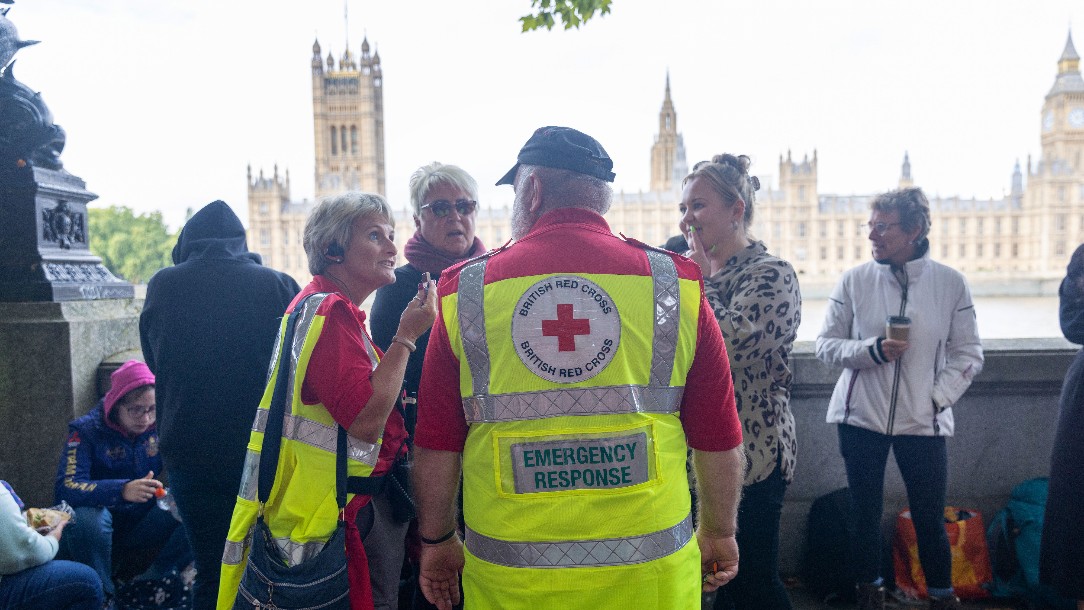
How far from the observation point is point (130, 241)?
53.2m

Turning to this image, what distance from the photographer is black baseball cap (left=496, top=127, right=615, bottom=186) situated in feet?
5.06

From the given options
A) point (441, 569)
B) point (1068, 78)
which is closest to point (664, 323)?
point (441, 569)

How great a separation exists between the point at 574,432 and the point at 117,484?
2.12m

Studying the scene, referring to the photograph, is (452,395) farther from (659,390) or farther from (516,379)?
(659,390)

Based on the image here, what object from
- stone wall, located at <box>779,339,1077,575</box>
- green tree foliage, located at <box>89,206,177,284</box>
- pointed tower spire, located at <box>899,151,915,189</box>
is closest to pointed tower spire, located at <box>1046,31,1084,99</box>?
pointed tower spire, located at <box>899,151,915,189</box>

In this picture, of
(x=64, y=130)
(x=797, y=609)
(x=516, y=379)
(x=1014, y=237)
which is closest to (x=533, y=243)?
(x=516, y=379)

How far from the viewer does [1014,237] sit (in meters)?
75.4

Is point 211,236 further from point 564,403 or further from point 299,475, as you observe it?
point 564,403

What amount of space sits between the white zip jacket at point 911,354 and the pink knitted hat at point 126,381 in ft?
8.71

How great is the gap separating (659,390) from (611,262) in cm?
28

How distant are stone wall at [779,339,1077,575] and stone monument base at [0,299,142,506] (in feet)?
10.6

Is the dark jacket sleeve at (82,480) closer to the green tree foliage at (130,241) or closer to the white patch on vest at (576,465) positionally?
the white patch on vest at (576,465)

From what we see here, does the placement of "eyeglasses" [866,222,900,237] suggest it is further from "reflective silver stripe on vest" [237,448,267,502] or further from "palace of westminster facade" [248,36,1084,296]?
"palace of westminster facade" [248,36,1084,296]

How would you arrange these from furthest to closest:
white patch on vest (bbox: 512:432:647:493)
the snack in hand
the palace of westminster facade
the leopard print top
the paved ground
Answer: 1. the palace of westminster facade
2. the paved ground
3. the snack in hand
4. the leopard print top
5. white patch on vest (bbox: 512:432:647:493)
